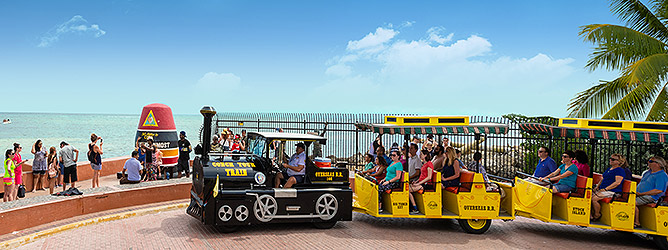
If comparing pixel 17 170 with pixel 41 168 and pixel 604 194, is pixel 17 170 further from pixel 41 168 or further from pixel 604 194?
pixel 604 194

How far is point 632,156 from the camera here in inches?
664

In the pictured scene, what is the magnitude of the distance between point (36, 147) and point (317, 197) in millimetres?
9094

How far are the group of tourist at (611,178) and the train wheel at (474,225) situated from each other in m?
1.52

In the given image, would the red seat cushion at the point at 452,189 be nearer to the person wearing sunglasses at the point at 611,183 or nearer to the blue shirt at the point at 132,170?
the person wearing sunglasses at the point at 611,183

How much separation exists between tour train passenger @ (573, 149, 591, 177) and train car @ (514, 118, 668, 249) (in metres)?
0.19

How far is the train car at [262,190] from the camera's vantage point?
370 inches

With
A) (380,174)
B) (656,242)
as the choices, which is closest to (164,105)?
(380,174)

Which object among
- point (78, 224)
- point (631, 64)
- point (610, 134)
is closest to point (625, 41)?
point (631, 64)

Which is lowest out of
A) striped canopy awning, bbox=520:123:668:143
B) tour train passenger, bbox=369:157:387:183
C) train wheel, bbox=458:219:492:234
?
train wheel, bbox=458:219:492:234

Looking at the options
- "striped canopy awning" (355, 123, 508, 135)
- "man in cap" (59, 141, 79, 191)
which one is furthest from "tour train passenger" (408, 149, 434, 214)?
"man in cap" (59, 141, 79, 191)

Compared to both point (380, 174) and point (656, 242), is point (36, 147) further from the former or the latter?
point (656, 242)

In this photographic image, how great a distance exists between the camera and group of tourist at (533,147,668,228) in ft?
30.0

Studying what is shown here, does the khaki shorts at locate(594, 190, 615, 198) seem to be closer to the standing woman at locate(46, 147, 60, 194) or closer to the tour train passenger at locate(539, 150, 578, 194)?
the tour train passenger at locate(539, 150, 578, 194)

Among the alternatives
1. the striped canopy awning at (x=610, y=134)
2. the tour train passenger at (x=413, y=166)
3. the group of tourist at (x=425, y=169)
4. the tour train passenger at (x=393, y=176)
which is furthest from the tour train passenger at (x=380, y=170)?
the striped canopy awning at (x=610, y=134)
